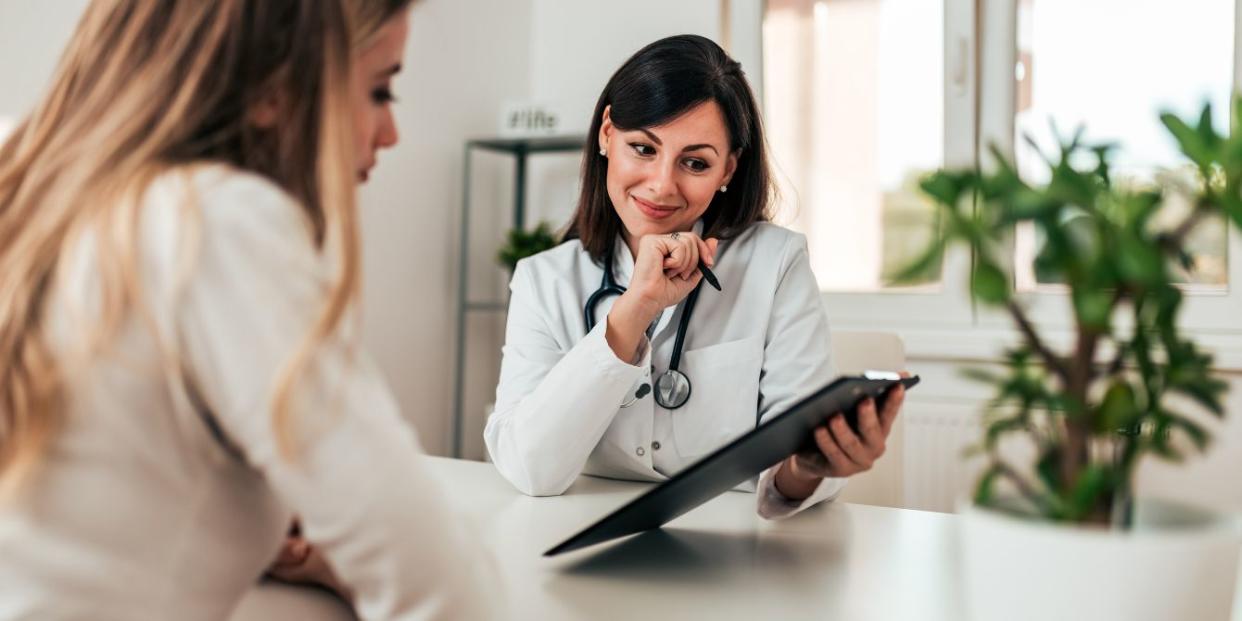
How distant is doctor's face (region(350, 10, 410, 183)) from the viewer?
629mm

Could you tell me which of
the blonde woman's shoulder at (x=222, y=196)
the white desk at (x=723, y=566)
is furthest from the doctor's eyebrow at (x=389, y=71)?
the white desk at (x=723, y=566)

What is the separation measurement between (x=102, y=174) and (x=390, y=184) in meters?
2.53

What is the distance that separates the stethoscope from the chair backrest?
283 millimetres

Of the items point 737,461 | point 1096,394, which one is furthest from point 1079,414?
point 737,461

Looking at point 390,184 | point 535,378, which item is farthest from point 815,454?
point 390,184

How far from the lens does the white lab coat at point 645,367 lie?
1256 millimetres

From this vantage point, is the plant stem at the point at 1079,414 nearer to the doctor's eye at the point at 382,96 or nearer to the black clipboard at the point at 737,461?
the black clipboard at the point at 737,461

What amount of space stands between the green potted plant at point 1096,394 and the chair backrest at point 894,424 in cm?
107

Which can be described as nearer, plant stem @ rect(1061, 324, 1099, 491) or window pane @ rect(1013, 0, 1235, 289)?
plant stem @ rect(1061, 324, 1099, 491)

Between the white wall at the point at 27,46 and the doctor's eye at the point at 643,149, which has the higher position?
the white wall at the point at 27,46

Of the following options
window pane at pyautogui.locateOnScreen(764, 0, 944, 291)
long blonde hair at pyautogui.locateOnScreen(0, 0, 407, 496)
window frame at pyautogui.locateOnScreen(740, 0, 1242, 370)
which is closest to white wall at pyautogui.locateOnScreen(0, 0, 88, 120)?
long blonde hair at pyautogui.locateOnScreen(0, 0, 407, 496)

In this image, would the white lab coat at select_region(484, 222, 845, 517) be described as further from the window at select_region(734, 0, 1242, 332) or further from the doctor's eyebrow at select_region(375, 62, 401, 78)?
the window at select_region(734, 0, 1242, 332)

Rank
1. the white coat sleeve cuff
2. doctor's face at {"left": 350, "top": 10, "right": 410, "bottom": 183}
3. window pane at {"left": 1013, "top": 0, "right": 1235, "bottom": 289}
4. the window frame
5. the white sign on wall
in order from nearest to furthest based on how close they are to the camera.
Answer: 1. doctor's face at {"left": 350, "top": 10, "right": 410, "bottom": 183}
2. the white coat sleeve cuff
3. window pane at {"left": 1013, "top": 0, "right": 1235, "bottom": 289}
4. the window frame
5. the white sign on wall

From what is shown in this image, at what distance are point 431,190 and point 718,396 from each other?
2.01 m
